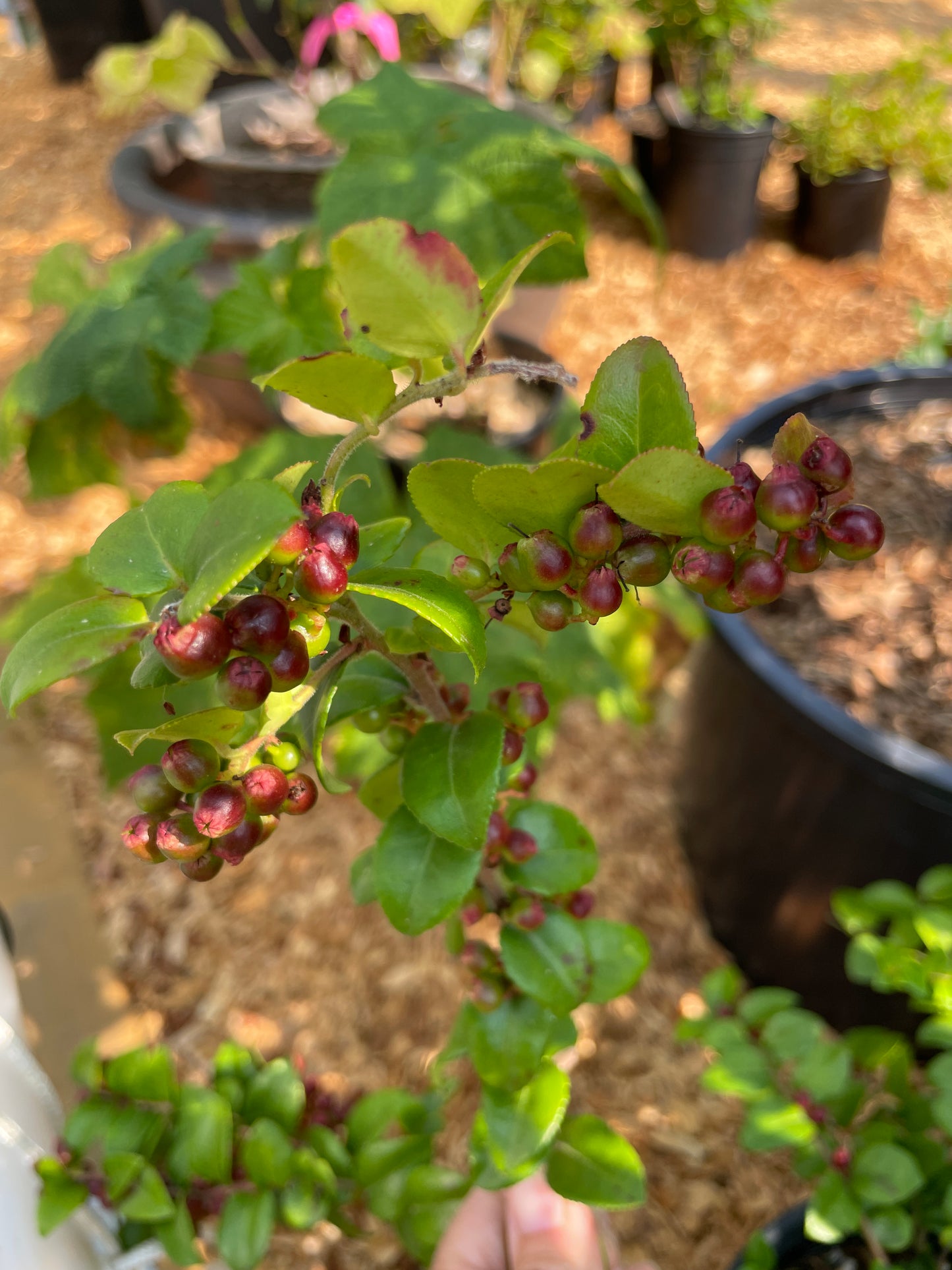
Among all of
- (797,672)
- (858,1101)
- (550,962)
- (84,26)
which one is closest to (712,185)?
(797,672)

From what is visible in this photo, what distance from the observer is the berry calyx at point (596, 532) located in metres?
0.33

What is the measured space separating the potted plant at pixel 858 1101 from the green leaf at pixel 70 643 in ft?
2.20

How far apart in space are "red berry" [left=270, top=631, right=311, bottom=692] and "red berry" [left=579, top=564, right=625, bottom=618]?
0.11 m

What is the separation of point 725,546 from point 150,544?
216mm

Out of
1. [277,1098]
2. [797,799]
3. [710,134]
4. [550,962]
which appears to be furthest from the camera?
[710,134]

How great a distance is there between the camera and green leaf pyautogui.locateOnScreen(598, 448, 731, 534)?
30 centimetres

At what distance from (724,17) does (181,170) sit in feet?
5.55

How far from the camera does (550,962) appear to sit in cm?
55

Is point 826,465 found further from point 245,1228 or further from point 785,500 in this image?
point 245,1228

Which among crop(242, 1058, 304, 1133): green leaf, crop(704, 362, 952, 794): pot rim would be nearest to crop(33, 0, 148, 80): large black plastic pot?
crop(704, 362, 952, 794): pot rim

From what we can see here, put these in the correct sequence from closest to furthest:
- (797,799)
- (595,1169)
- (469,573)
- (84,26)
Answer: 1. (469,573)
2. (595,1169)
3. (797,799)
4. (84,26)

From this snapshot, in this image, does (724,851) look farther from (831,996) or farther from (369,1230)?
(369,1230)

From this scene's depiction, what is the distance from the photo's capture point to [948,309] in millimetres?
2301

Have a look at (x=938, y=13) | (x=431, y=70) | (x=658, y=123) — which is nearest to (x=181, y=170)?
(x=431, y=70)
